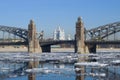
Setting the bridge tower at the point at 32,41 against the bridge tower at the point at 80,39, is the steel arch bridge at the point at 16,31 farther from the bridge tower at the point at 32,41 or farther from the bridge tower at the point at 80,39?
the bridge tower at the point at 80,39

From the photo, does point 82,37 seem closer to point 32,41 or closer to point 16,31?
point 32,41

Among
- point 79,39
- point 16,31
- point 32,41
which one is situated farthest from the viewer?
point 16,31

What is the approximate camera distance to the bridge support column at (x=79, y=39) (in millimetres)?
131500

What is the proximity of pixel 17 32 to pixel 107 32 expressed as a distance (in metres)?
38.5

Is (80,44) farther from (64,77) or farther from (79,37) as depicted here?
(64,77)

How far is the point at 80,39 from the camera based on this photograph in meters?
135

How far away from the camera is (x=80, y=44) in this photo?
13288cm

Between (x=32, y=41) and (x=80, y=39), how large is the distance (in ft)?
65.3

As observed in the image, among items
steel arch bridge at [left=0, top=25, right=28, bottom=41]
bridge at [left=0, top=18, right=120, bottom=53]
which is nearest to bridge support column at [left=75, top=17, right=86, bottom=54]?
bridge at [left=0, top=18, right=120, bottom=53]

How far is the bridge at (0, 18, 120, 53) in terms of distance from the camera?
133125 millimetres

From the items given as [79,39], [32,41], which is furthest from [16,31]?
[79,39]

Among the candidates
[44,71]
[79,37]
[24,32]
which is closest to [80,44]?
[79,37]

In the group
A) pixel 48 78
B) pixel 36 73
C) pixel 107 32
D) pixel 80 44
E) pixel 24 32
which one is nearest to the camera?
pixel 48 78

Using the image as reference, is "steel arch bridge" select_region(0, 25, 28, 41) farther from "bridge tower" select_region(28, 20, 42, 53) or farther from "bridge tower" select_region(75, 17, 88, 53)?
"bridge tower" select_region(75, 17, 88, 53)
